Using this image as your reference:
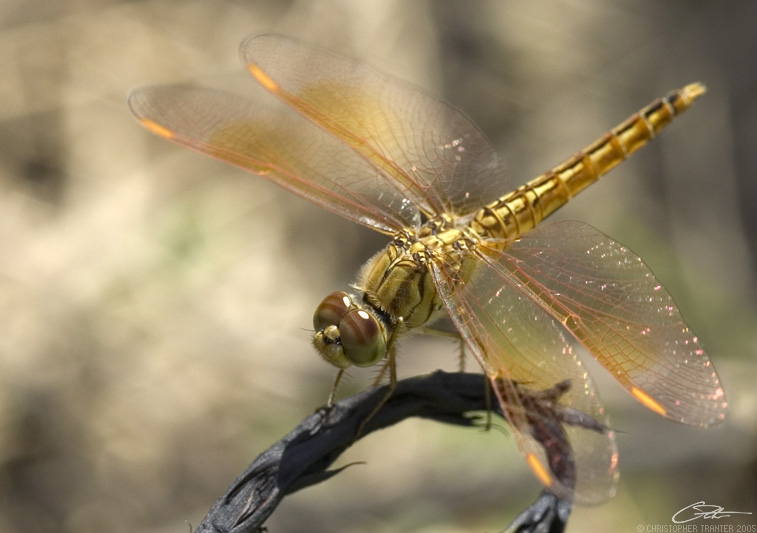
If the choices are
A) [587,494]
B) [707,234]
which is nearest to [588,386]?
[587,494]

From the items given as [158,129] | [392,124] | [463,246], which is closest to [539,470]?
[463,246]

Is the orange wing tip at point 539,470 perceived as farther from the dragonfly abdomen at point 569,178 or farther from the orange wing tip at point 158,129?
the orange wing tip at point 158,129

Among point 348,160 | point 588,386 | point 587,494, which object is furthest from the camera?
point 348,160

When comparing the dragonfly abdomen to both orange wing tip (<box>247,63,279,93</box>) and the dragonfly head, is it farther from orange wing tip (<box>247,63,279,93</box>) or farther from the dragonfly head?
orange wing tip (<box>247,63,279,93</box>)

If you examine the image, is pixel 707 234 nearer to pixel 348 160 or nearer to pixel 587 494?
pixel 348 160

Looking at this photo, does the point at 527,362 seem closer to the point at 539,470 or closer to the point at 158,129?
the point at 539,470
